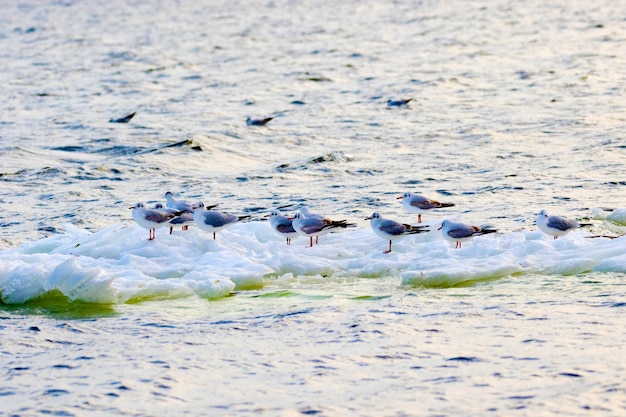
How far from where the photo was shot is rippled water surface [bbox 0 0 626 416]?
26.6ft

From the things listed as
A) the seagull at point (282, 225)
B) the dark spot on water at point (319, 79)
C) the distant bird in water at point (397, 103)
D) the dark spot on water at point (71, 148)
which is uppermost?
the seagull at point (282, 225)

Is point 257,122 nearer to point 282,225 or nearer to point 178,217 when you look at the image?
point 178,217

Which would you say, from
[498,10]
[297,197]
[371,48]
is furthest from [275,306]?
[498,10]

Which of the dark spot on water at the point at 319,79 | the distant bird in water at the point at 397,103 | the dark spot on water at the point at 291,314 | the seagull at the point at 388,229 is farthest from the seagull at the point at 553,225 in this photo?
the dark spot on water at the point at 319,79

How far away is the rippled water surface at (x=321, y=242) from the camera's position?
26.6 ft

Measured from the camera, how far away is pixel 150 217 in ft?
39.8

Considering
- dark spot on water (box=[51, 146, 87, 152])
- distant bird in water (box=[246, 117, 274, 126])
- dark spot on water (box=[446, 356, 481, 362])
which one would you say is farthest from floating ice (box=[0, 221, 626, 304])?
distant bird in water (box=[246, 117, 274, 126])

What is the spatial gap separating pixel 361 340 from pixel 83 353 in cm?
223

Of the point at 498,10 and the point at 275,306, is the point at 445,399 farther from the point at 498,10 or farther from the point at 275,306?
the point at 498,10

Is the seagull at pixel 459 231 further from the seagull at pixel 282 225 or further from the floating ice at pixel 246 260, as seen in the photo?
the seagull at pixel 282 225

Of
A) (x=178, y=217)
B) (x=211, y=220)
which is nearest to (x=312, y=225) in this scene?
(x=211, y=220)

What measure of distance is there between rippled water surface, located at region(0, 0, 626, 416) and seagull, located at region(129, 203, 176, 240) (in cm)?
27

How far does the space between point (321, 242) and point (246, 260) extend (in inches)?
46.0

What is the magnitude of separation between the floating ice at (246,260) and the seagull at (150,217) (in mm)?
259
